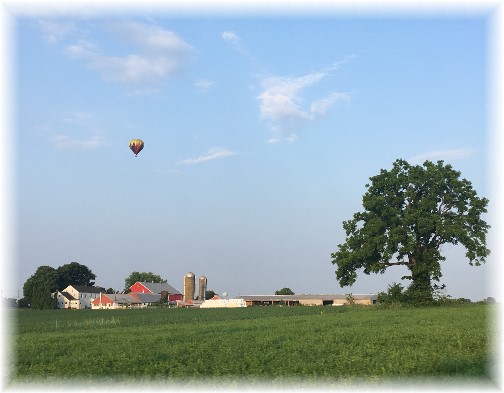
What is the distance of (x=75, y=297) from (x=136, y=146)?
101m

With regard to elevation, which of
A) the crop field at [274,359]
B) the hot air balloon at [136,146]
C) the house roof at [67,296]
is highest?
the hot air balloon at [136,146]

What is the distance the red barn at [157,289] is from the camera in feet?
515

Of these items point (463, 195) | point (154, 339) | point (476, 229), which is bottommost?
point (154, 339)

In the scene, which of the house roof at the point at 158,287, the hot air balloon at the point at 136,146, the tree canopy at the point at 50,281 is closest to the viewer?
the hot air balloon at the point at 136,146

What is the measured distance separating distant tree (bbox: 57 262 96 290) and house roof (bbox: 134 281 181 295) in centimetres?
1928

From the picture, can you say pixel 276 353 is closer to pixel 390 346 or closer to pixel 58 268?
pixel 390 346

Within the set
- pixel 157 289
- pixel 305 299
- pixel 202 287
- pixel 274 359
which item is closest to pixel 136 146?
pixel 274 359

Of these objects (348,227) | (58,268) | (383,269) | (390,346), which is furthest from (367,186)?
(58,268)

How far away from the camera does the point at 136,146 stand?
57312mm

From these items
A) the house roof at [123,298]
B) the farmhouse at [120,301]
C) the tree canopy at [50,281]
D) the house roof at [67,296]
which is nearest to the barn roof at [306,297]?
the farmhouse at [120,301]

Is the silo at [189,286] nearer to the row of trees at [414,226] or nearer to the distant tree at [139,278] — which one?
the distant tree at [139,278]

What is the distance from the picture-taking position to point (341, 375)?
1285 centimetres

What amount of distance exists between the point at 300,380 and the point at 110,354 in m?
7.80

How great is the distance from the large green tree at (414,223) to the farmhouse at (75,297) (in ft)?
325
